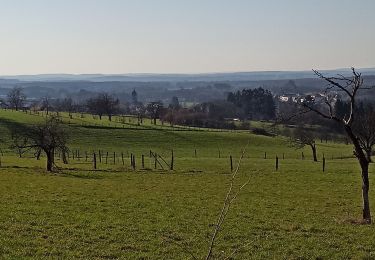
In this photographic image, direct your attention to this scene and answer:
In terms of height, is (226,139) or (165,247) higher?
(165,247)

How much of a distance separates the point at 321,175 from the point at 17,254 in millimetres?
36796

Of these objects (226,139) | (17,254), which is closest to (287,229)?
(17,254)

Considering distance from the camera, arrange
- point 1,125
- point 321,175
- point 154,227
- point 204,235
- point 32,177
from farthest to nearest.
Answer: point 1,125 < point 321,175 < point 32,177 < point 154,227 < point 204,235

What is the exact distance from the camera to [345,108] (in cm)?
16588

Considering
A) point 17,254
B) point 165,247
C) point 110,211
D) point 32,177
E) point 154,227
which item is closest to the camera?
point 17,254

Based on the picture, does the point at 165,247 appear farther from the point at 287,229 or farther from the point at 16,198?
the point at 16,198

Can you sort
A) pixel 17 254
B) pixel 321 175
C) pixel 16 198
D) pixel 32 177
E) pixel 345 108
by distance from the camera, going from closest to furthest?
pixel 17 254 → pixel 16 198 → pixel 32 177 → pixel 321 175 → pixel 345 108

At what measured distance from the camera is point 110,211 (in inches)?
913

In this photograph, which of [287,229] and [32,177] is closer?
[287,229]

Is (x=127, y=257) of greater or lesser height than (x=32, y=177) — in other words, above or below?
above

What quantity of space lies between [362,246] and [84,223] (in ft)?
35.9

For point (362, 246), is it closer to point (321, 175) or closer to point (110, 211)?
point (110, 211)

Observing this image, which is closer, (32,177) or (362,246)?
(362,246)

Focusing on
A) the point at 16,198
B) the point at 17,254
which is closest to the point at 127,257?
the point at 17,254
